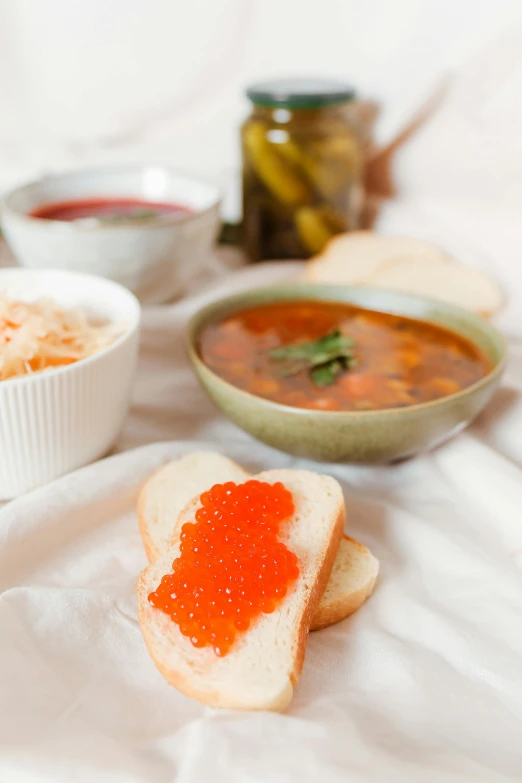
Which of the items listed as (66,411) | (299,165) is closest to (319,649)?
(66,411)

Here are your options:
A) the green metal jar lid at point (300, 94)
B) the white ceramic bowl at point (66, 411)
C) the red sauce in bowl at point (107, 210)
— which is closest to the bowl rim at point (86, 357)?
the white ceramic bowl at point (66, 411)

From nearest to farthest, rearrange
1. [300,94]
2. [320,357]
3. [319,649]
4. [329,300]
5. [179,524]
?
[319,649]
[179,524]
[320,357]
[329,300]
[300,94]

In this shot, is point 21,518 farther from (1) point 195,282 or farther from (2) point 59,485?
(1) point 195,282

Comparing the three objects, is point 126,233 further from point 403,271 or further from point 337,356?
point 403,271

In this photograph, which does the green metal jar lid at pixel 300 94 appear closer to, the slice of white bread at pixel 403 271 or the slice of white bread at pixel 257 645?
the slice of white bread at pixel 403 271

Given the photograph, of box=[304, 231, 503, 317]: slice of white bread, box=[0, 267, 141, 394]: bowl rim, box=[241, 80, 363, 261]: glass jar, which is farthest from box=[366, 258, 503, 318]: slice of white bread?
box=[0, 267, 141, 394]: bowl rim

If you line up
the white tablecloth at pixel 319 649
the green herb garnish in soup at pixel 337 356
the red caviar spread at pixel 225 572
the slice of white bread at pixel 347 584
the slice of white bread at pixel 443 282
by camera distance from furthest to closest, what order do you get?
1. the slice of white bread at pixel 443 282
2. the green herb garnish in soup at pixel 337 356
3. the slice of white bread at pixel 347 584
4. the red caviar spread at pixel 225 572
5. the white tablecloth at pixel 319 649

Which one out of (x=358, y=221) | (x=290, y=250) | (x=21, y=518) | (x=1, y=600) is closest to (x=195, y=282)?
(x=290, y=250)
